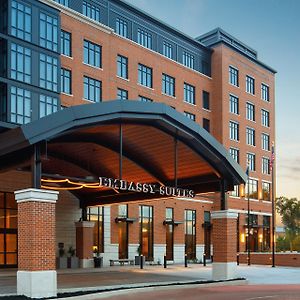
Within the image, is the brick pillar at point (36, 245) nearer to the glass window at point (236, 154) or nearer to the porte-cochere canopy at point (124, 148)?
the porte-cochere canopy at point (124, 148)

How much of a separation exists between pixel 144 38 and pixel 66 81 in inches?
475

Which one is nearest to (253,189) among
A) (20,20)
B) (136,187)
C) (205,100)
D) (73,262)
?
(205,100)

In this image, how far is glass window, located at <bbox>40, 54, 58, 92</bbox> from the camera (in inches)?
1536

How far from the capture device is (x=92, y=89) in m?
46.6

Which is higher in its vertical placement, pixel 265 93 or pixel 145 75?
pixel 265 93

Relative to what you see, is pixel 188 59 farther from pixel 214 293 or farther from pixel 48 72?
pixel 214 293

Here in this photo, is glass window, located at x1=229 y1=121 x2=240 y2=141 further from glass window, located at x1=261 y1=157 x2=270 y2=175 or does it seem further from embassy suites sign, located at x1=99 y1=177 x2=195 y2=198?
embassy suites sign, located at x1=99 y1=177 x2=195 y2=198

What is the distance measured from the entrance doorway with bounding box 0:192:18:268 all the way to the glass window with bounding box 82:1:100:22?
57.2 ft

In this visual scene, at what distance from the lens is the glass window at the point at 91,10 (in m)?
46.4

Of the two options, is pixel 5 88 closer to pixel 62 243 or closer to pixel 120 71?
pixel 62 243

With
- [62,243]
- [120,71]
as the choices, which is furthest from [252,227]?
[62,243]

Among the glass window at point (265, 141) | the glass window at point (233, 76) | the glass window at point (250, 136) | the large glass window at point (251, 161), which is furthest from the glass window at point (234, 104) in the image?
the glass window at point (265, 141)

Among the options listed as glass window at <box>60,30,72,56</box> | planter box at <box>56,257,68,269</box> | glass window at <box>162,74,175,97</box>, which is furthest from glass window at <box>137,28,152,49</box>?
planter box at <box>56,257,68,269</box>

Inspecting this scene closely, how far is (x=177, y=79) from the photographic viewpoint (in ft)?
186
